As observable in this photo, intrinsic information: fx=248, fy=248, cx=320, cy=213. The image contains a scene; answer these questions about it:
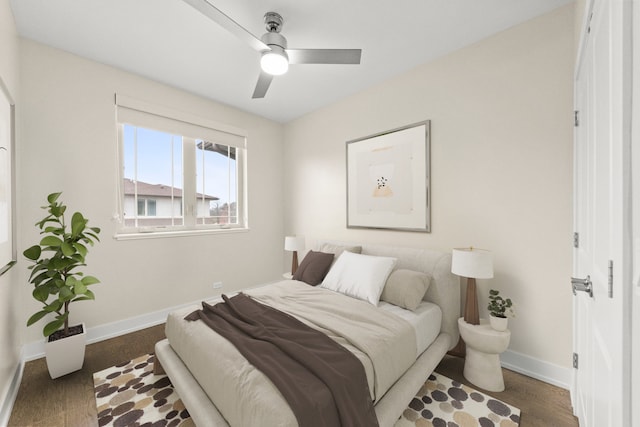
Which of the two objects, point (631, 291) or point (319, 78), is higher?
point (319, 78)

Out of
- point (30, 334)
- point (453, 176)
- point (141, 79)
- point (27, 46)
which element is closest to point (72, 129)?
point (27, 46)

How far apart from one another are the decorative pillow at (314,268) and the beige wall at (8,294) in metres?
2.20

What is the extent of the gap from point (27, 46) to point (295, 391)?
140 inches

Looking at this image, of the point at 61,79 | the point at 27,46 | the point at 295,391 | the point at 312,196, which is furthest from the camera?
the point at 312,196

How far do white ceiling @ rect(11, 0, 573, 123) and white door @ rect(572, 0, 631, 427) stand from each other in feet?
3.13

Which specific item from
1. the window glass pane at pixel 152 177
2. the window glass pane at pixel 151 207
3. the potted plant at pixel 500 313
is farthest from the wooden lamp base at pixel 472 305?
the window glass pane at pixel 151 207

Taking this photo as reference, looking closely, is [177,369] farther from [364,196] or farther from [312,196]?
[312,196]

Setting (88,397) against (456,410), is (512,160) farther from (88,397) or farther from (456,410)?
(88,397)

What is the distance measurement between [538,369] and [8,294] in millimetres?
4085

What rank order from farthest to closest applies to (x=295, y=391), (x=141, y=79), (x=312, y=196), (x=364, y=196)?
1. (x=312, y=196)
2. (x=364, y=196)
3. (x=141, y=79)
4. (x=295, y=391)

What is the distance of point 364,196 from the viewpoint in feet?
10.2

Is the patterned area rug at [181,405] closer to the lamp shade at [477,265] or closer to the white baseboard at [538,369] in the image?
the white baseboard at [538,369]

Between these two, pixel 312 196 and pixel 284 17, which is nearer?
pixel 284 17

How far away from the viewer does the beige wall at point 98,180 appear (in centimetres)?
223
